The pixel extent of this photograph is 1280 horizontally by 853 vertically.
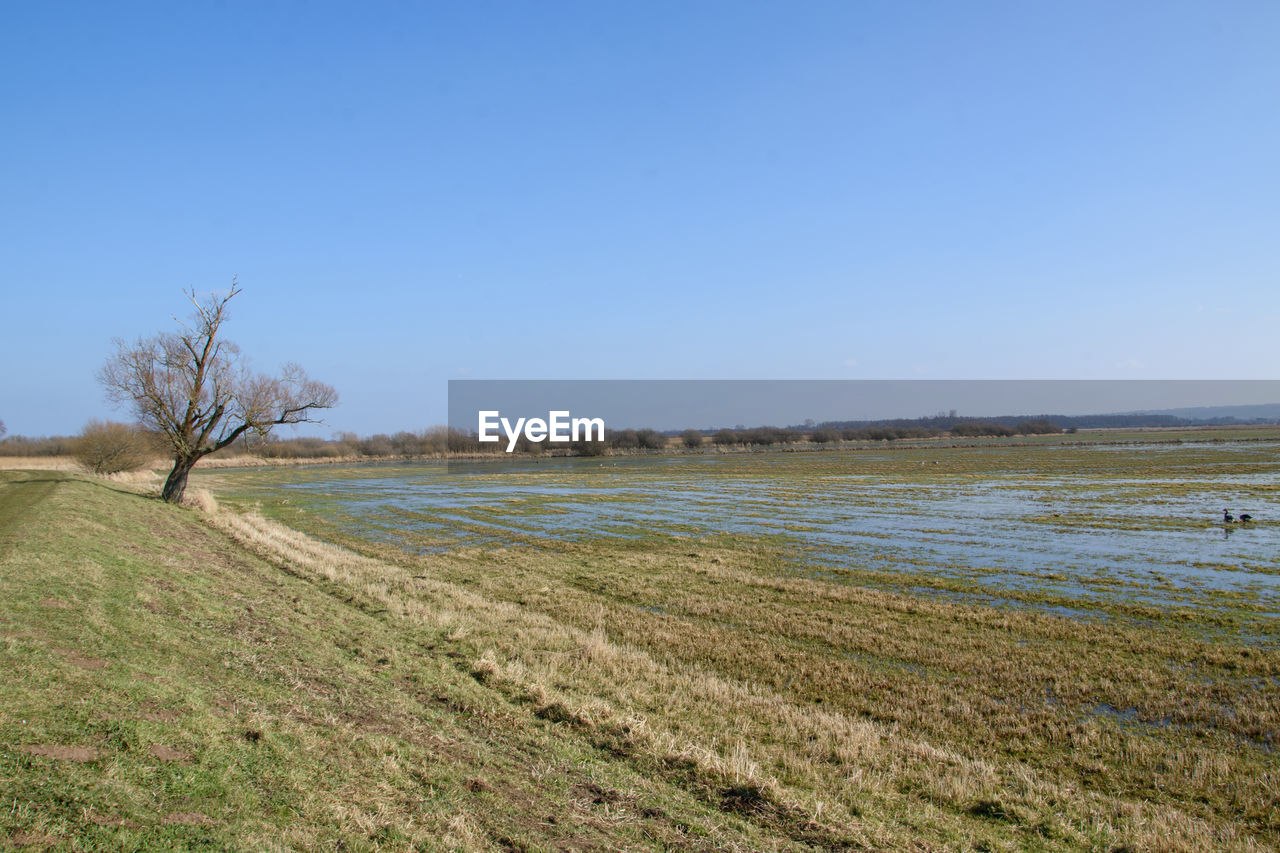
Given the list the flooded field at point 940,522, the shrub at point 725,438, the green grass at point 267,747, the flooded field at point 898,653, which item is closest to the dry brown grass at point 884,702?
the flooded field at point 898,653

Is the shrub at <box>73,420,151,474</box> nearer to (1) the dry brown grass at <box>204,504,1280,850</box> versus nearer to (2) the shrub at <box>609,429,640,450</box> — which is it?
(1) the dry brown grass at <box>204,504,1280,850</box>

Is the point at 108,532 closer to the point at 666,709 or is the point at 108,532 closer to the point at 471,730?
the point at 471,730

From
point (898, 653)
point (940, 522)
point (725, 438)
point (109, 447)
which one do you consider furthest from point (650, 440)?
point (898, 653)

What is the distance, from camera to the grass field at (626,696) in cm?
616

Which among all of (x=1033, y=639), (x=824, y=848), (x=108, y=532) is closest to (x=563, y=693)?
(x=824, y=848)

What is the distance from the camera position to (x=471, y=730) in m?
8.91

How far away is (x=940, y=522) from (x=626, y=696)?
28004mm

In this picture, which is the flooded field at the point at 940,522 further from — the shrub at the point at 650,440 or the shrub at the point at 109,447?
the shrub at the point at 650,440

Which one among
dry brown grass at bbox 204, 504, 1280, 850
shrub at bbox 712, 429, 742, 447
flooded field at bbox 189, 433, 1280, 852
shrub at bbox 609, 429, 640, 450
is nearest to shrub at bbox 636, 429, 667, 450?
shrub at bbox 609, 429, 640, 450

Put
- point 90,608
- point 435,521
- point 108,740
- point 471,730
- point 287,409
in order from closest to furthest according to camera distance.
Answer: point 108,740
point 471,730
point 90,608
point 287,409
point 435,521

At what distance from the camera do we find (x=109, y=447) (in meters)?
55.8

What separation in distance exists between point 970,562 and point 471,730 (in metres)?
20.6

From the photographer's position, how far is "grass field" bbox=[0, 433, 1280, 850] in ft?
20.2

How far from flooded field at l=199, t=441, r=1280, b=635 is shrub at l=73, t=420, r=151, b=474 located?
731cm
